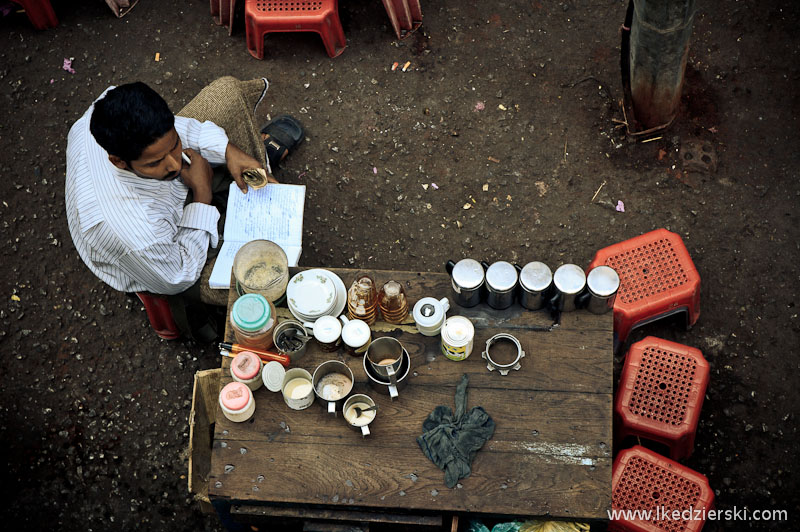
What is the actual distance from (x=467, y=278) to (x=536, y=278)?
0.92ft

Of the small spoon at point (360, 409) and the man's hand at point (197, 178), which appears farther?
the man's hand at point (197, 178)

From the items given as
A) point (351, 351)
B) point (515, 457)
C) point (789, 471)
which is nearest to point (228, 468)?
point (351, 351)

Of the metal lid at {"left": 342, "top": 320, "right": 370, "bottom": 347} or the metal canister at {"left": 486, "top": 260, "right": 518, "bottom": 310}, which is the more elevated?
the metal canister at {"left": 486, "top": 260, "right": 518, "bottom": 310}

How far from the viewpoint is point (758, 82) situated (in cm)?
439

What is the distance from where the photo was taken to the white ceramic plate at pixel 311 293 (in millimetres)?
2837

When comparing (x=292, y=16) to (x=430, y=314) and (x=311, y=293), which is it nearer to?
(x=311, y=293)

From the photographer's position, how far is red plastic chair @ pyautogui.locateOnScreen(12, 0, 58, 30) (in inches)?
190

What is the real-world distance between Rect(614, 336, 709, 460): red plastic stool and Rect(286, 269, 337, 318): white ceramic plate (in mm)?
1500

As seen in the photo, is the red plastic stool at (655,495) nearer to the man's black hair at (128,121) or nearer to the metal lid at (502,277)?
the metal lid at (502,277)

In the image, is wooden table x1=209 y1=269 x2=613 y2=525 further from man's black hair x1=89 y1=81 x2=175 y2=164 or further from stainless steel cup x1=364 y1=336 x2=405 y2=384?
man's black hair x1=89 y1=81 x2=175 y2=164

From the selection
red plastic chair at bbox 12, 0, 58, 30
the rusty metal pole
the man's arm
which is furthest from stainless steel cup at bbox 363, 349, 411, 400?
red plastic chair at bbox 12, 0, 58, 30

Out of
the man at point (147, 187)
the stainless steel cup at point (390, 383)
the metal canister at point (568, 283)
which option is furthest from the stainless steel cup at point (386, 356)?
the man at point (147, 187)

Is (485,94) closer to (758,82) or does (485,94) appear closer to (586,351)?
(758,82)

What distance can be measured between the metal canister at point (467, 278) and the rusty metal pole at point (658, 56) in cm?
186
